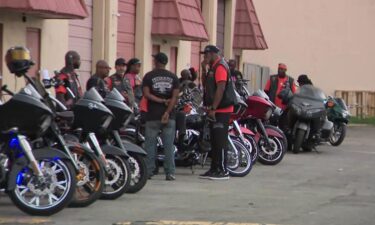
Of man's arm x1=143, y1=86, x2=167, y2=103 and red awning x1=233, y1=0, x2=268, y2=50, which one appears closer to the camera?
man's arm x1=143, y1=86, x2=167, y2=103

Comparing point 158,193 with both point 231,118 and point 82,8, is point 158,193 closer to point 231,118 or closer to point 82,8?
point 231,118

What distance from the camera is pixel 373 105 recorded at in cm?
3406

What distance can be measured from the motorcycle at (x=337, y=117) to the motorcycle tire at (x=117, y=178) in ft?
32.8

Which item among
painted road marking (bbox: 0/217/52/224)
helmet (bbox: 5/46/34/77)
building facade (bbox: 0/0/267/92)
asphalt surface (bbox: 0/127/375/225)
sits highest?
building facade (bbox: 0/0/267/92)

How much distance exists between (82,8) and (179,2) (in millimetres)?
5978

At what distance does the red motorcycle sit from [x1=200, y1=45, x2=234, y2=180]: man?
1.82 meters

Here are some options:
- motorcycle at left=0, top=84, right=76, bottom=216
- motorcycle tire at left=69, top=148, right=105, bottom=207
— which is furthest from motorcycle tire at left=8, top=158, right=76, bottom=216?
motorcycle tire at left=69, top=148, right=105, bottom=207

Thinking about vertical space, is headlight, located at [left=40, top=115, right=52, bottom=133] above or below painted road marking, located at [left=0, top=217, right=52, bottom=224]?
above

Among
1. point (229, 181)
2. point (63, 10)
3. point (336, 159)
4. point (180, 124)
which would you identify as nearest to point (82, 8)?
point (63, 10)

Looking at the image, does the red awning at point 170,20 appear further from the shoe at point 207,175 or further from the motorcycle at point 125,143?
the motorcycle at point 125,143

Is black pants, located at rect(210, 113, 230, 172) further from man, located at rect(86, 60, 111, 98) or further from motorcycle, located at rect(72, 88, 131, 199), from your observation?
motorcycle, located at rect(72, 88, 131, 199)

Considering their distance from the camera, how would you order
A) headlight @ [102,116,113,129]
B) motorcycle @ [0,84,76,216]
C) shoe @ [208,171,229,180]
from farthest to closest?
shoe @ [208,171,229,180] < headlight @ [102,116,113,129] < motorcycle @ [0,84,76,216]

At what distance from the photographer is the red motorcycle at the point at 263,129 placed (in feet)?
46.5

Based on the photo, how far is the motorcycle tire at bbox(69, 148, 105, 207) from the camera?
8.99 meters
